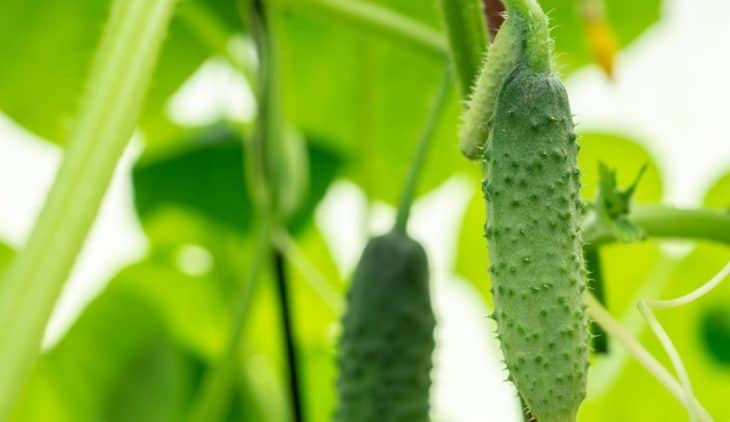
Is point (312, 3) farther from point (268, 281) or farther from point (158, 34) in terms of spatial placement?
point (268, 281)

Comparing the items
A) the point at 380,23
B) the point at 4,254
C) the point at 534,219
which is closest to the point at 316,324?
the point at 4,254

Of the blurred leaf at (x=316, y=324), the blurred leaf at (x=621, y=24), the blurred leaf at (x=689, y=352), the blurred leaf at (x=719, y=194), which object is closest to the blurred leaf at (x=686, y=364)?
the blurred leaf at (x=689, y=352)

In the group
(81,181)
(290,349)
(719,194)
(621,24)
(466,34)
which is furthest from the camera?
(621,24)

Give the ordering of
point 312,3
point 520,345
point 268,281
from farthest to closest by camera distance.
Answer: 1. point 268,281
2. point 312,3
3. point 520,345

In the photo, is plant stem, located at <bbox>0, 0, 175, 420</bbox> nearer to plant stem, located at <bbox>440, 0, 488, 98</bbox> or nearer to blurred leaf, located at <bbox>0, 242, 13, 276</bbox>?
plant stem, located at <bbox>440, 0, 488, 98</bbox>

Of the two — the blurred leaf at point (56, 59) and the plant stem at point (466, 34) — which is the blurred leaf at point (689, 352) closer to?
the blurred leaf at point (56, 59)

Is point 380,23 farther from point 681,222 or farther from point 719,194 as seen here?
point 719,194

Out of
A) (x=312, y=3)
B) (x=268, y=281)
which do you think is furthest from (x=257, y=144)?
(x=268, y=281)
